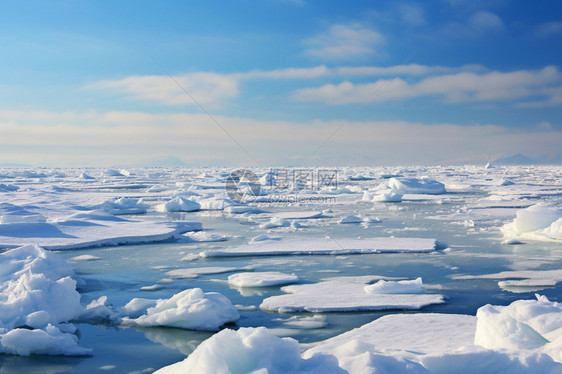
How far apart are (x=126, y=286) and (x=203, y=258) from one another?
8.21 ft

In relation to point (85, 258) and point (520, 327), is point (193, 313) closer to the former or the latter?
point (520, 327)

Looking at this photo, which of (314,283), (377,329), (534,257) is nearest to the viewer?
(377,329)

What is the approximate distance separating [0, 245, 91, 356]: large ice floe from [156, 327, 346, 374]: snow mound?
2143 millimetres

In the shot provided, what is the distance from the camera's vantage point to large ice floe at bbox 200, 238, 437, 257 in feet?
34.2

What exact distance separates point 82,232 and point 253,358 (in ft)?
34.5

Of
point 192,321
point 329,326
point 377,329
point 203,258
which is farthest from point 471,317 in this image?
point 203,258

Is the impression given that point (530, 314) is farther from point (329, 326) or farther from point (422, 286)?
point (422, 286)

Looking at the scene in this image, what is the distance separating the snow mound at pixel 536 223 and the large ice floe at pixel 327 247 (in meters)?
2.32

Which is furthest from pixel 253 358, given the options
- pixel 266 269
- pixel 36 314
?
pixel 266 269

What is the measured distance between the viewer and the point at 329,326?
18.6ft

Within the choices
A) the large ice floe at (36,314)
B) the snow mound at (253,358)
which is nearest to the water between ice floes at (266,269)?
the large ice floe at (36,314)

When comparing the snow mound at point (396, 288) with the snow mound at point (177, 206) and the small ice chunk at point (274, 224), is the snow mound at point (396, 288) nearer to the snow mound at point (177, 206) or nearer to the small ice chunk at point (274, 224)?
the small ice chunk at point (274, 224)

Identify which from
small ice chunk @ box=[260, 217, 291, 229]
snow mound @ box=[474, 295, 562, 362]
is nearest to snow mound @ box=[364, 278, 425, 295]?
snow mound @ box=[474, 295, 562, 362]

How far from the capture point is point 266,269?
29.3 ft
